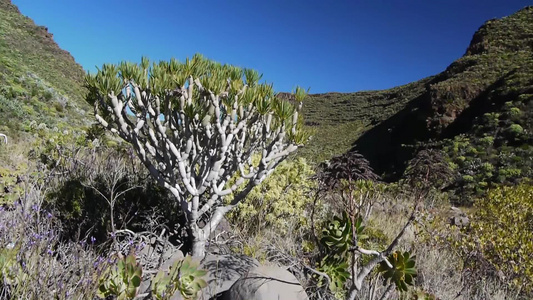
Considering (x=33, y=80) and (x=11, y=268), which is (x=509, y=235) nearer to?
(x=11, y=268)

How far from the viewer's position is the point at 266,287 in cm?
316

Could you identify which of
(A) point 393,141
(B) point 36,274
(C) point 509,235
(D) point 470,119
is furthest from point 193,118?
(A) point 393,141

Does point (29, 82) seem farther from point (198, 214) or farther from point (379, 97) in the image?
point (379, 97)

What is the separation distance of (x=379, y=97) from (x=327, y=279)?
221 ft

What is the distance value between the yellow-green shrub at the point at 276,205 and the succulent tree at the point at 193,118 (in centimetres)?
143

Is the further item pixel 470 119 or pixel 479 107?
pixel 479 107

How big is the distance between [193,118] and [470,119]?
30.2m

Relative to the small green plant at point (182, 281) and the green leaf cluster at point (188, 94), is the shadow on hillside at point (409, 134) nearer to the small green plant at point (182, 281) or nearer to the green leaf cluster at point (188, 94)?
the green leaf cluster at point (188, 94)

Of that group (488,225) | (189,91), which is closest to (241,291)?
(189,91)

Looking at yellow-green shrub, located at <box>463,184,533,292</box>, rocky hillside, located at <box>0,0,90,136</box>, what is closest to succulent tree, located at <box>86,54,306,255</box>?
rocky hillside, located at <box>0,0,90,136</box>

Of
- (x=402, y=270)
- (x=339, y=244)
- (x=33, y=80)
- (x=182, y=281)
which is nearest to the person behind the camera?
(x=182, y=281)

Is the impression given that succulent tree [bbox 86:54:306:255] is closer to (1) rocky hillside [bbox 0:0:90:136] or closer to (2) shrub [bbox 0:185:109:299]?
(1) rocky hillside [bbox 0:0:90:136]

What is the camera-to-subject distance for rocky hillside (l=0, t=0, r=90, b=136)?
13704mm

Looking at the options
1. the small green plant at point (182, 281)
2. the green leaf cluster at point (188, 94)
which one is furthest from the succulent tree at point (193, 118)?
the small green plant at point (182, 281)
